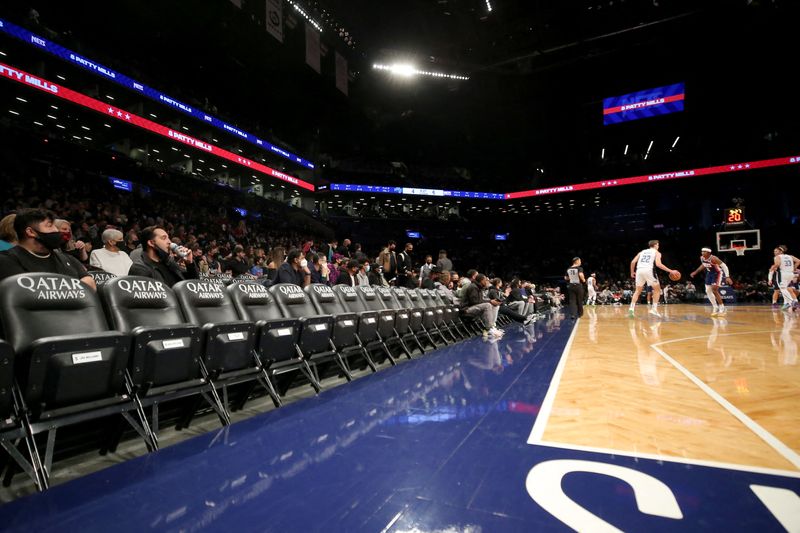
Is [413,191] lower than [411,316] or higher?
higher

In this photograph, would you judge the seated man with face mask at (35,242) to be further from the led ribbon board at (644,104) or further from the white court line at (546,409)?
the led ribbon board at (644,104)

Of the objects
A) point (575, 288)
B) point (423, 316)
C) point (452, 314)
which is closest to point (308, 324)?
point (423, 316)

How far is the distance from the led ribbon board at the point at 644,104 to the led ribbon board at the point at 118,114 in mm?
18741

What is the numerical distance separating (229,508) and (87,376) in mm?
977

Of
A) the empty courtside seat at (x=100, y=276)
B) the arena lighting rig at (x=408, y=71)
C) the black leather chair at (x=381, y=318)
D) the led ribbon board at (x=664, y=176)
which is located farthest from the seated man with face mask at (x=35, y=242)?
the led ribbon board at (x=664, y=176)

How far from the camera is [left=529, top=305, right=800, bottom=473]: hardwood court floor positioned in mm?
1786

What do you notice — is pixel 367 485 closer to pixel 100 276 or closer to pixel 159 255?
pixel 159 255

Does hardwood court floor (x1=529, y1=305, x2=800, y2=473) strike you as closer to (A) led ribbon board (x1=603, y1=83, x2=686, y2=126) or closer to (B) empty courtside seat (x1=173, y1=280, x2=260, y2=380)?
(B) empty courtside seat (x1=173, y1=280, x2=260, y2=380)

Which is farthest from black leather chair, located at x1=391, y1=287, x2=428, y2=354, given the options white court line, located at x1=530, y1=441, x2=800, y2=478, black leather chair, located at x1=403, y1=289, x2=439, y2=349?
white court line, located at x1=530, y1=441, x2=800, y2=478

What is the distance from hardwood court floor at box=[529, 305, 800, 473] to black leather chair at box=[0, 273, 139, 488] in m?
2.12

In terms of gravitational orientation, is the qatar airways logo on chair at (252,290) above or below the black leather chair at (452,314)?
above

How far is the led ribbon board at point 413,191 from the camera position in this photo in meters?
25.2

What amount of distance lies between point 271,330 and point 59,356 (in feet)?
4.27

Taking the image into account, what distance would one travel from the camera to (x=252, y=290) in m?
3.30
